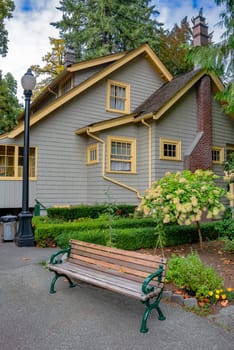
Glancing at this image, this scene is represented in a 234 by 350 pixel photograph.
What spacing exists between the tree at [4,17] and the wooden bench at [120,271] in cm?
2143

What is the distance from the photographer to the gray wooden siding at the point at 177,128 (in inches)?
511

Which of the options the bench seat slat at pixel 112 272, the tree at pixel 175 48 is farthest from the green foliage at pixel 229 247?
the tree at pixel 175 48

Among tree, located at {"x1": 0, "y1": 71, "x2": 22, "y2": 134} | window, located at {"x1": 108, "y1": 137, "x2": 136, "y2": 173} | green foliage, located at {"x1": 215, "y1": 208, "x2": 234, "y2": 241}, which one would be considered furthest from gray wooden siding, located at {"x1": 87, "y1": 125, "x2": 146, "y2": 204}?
tree, located at {"x1": 0, "y1": 71, "x2": 22, "y2": 134}

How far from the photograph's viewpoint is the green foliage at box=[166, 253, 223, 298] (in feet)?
14.0

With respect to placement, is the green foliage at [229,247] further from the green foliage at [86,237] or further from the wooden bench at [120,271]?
the wooden bench at [120,271]

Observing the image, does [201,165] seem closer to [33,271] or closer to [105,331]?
[33,271]

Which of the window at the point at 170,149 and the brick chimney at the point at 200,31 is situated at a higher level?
the brick chimney at the point at 200,31

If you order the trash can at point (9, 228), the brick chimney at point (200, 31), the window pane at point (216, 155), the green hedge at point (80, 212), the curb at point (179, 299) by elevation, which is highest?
the brick chimney at point (200, 31)

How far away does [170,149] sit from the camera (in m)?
13.7

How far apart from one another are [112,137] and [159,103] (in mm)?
2786

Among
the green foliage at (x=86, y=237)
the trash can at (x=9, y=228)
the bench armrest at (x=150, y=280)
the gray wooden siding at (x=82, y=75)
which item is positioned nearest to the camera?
the bench armrest at (x=150, y=280)

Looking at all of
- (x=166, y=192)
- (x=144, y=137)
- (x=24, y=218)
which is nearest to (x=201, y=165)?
(x=144, y=137)

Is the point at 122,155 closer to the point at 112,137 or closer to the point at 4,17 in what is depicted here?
the point at 112,137

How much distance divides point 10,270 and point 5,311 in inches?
81.1
